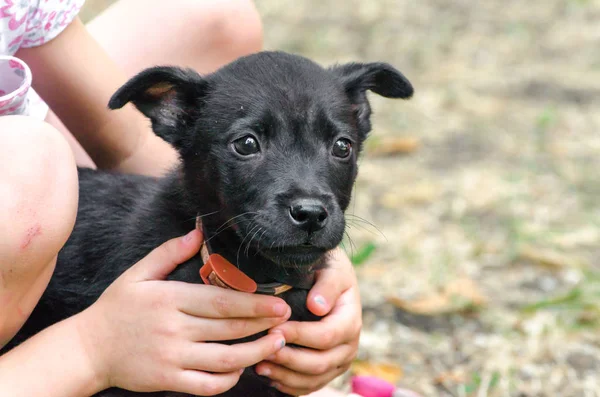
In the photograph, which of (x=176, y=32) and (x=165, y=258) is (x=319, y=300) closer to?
(x=165, y=258)

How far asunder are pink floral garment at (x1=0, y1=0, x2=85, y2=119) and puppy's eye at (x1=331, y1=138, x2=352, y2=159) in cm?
100

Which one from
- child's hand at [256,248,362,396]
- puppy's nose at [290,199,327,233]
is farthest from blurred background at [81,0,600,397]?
puppy's nose at [290,199,327,233]

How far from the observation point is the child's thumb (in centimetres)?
262

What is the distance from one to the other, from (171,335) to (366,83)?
1.14 metres

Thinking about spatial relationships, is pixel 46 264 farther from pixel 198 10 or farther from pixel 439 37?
pixel 439 37

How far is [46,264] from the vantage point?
250 cm

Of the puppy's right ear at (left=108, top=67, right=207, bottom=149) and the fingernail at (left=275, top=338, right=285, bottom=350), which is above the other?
the puppy's right ear at (left=108, top=67, right=207, bottom=149)

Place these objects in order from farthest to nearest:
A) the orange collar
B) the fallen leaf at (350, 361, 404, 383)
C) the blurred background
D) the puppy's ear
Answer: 1. the blurred background
2. the fallen leaf at (350, 361, 404, 383)
3. the puppy's ear
4. the orange collar

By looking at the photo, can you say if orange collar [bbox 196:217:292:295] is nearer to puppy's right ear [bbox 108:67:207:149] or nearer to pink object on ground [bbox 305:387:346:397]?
puppy's right ear [bbox 108:67:207:149]

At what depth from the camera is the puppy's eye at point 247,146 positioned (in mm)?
2629

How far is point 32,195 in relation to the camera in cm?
233

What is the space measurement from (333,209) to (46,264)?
884mm

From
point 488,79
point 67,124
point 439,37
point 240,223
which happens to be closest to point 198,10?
point 67,124

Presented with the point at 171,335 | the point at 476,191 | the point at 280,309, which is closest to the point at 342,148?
the point at 280,309
